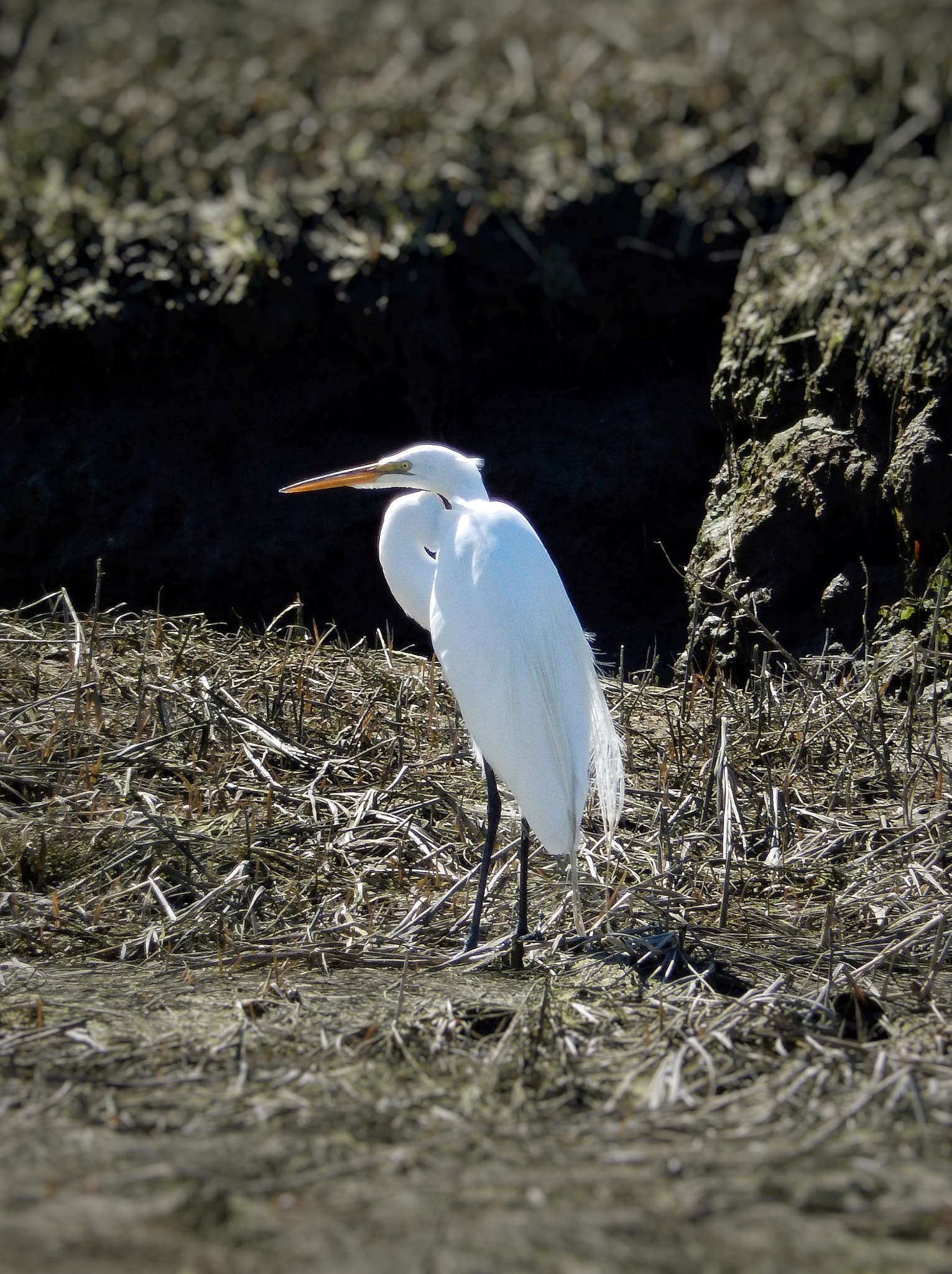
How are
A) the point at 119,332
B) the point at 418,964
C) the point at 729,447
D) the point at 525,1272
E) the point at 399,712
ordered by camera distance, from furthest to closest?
the point at 119,332 < the point at 729,447 < the point at 399,712 < the point at 418,964 < the point at 525,1272

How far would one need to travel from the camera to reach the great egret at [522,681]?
2.24 m

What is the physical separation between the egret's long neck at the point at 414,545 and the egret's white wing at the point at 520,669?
28cm

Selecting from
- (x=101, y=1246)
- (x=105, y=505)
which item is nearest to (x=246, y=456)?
(x=105, y=505)

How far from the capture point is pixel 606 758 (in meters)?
2.47

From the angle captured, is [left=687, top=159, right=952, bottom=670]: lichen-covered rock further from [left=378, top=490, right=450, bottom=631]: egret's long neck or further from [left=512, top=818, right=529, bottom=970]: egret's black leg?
[left=512, top=818, right=529, bottom=970]: egret's black leg

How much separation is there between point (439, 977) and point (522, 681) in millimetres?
592

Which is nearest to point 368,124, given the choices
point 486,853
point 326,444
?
point 326,444

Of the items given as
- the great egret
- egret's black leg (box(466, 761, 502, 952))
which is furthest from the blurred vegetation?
egret's black leg (box(466, 761, 502, 952))

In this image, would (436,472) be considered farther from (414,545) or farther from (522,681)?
(522,681)

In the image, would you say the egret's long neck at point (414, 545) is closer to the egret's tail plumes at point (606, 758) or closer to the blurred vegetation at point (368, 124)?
the egret's tail plumes at point (606, 758)

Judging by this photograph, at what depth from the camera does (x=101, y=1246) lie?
105 centimetres

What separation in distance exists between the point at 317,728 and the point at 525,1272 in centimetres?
222

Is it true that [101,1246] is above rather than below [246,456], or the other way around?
below

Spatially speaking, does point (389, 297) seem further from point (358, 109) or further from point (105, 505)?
point (105, 505)
